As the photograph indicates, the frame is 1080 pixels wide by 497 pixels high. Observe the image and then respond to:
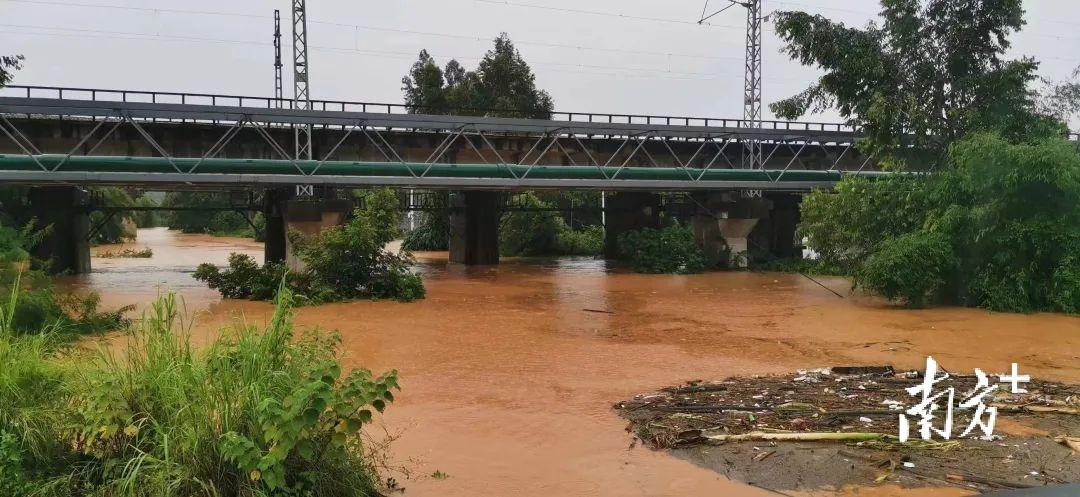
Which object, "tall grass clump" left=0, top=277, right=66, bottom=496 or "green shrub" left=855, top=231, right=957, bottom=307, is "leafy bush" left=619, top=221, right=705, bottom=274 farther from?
"tall grass clump" left=0, top=277, right=66, bottom=496

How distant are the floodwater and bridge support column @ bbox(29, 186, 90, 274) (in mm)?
2024

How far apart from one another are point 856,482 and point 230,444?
14.3 ft

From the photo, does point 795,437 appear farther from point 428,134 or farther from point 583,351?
point 428,134

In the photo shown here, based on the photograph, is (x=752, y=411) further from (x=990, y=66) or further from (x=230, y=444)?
(x=990, y=66)

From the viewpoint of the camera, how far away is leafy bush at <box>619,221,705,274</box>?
2836 centimetres

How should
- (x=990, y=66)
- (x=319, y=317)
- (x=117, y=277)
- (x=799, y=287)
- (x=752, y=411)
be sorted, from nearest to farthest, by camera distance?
(x=752, y=411)
(x=319, y=317)
(x=990, y=66)
(x=799, y=287)
(x=117, y=277)

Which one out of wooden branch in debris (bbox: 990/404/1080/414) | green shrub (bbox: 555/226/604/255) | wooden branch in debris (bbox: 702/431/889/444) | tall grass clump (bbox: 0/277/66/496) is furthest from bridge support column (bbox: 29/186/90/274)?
wooden branch in debris (bbox: 990/404/1080/414)

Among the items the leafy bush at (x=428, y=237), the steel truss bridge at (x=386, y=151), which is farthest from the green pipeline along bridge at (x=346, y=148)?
the leafy bush at (x=428, y=237)

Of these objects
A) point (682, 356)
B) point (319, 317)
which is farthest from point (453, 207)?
point (682, 356)

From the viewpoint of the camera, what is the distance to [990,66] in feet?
61.8

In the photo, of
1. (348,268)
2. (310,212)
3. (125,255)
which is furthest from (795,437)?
(125,255)

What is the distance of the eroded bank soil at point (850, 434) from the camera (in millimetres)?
6004

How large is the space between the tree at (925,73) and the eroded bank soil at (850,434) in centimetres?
1087

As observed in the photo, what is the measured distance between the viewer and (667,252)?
2867cm
